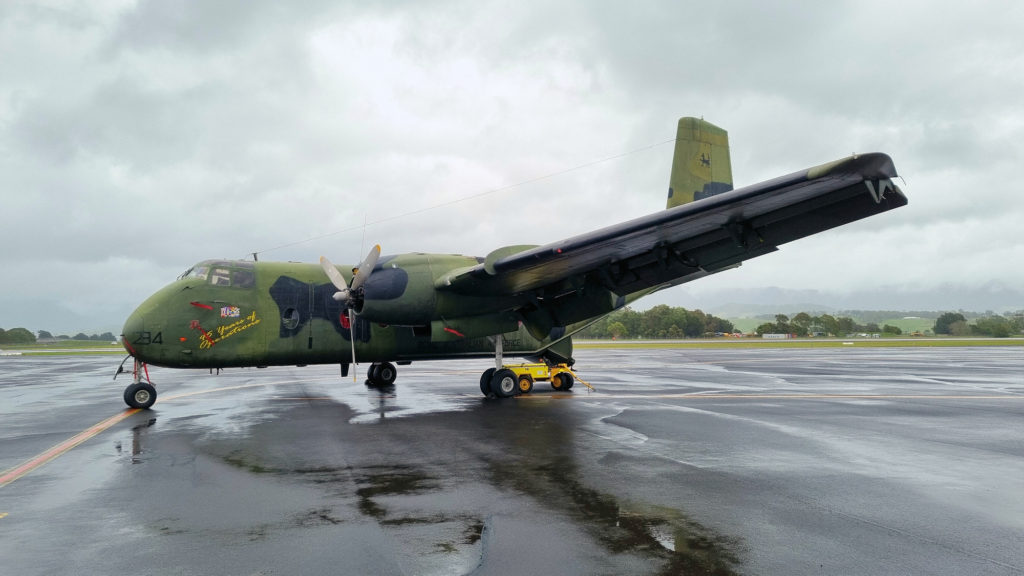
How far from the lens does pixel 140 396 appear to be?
14.2m

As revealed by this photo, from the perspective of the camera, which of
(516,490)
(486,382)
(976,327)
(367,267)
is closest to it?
(516,490)

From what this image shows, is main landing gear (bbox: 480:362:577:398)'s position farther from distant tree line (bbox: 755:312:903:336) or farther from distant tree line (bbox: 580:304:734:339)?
distant tree line (bbox: 755:312:903:336)

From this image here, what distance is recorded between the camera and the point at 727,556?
461 centimetres

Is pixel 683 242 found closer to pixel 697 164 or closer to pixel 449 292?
pixel 449 292

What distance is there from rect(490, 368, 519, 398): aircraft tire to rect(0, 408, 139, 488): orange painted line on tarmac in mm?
8912

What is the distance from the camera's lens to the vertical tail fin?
1831cm

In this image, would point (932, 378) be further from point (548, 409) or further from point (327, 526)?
point (327, 526)

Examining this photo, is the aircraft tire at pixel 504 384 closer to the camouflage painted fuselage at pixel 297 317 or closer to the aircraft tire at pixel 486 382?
the aircraft tire at pixel 486 382

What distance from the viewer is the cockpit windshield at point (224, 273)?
14820 mm

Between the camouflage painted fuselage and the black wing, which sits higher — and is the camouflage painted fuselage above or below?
below

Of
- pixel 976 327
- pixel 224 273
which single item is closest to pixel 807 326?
pixel 976 327

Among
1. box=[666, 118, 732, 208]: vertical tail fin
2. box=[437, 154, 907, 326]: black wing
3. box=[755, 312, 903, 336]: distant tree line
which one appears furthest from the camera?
box=[755, 312, 903, 336]: distant tree line

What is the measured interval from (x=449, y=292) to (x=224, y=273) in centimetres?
596

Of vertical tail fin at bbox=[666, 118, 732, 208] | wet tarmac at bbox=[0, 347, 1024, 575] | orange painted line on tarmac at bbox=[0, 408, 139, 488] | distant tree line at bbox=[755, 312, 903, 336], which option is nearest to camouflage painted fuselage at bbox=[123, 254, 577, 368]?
wet tarmac at bbox=[0, 347, 1024, 575]
